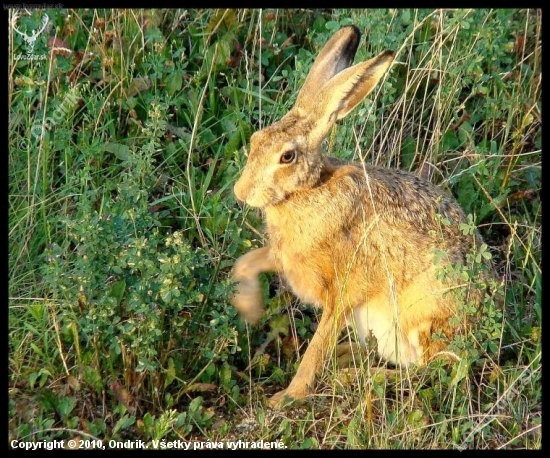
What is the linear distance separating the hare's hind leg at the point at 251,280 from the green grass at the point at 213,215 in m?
0.11

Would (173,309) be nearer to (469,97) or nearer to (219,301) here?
(219,301)

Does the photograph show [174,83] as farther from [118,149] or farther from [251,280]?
[251,280]

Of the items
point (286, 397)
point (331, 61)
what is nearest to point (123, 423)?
point (286, 397)

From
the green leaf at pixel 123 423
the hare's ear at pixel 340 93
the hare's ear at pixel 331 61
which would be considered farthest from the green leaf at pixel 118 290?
the hare's ear at pixel 331 61

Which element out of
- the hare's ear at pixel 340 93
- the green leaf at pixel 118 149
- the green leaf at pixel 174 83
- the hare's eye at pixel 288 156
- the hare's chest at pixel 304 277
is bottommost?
the hare's chest at pixel 304 277

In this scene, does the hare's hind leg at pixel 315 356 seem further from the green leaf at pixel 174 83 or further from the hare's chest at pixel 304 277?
the green leaf at pixel 174 83

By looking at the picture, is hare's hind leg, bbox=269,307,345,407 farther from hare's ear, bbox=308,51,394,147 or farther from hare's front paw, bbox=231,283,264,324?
hare's ear, bbox=308,51,394,147

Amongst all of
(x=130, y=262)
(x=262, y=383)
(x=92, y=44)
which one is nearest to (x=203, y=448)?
(x=262, y=383)

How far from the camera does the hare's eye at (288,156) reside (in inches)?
207

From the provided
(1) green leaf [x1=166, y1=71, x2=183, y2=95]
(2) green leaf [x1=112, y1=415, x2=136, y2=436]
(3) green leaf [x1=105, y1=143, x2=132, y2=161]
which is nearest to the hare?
(2) green leaf [x1=112, y1=415, x2=136, y2=436]

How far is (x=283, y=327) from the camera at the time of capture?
5863mm

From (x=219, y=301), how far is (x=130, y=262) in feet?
2.37

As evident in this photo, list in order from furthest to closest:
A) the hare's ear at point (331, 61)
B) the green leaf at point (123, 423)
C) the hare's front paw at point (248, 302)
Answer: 1. the hare's front paw at point (248, 302)
2. the hare's ear at point (331, 61)
3. the green leaf at point (123, 423)

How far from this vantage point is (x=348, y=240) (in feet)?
18.3
